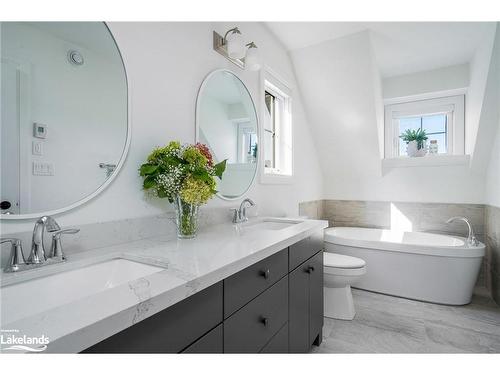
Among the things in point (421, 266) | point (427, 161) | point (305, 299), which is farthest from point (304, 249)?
point (427, 161)

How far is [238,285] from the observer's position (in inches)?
36.5

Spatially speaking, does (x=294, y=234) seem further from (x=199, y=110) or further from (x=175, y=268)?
(x=199, y=110)

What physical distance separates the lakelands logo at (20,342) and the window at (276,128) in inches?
76.0

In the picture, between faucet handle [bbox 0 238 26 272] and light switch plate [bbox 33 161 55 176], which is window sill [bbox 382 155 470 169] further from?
faucet handle [bbox 0 238 26 272]

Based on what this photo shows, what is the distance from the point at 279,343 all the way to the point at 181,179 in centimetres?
87

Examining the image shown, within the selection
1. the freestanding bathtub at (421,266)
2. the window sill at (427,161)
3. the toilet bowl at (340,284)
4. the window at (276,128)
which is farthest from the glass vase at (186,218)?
the window sill at (427,161)

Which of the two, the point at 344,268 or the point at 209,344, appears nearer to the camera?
the point at 209,344

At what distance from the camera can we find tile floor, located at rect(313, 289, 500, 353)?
1812mm

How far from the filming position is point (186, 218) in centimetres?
123

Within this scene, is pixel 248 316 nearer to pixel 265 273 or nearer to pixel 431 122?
pixel 265 273

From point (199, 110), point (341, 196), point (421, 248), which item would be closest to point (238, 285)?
point (199, 110)

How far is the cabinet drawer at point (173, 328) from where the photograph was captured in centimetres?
58

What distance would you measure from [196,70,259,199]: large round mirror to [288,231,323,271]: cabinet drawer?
0.60 metres

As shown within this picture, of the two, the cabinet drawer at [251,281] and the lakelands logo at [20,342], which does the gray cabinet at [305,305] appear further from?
the lakelands logo at [20,342]
